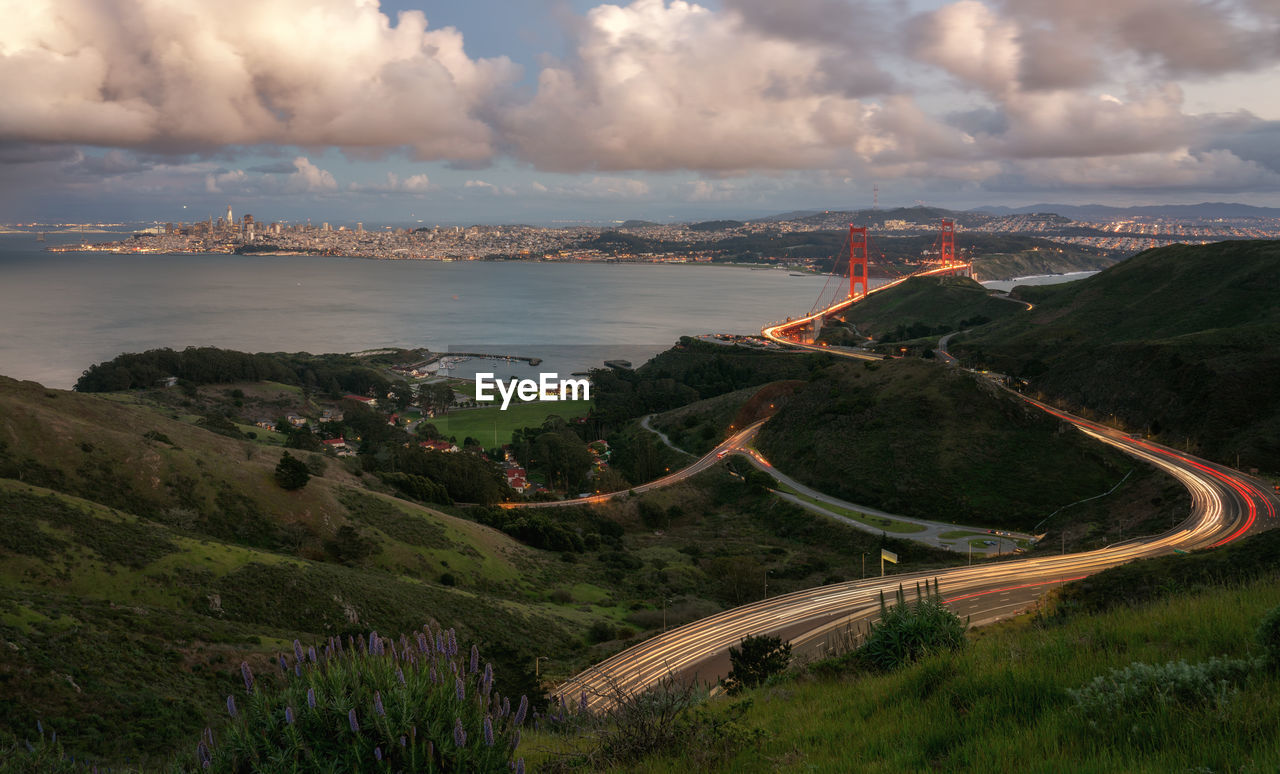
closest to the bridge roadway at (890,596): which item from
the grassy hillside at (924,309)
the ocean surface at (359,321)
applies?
the grassy hillside at (924,309)

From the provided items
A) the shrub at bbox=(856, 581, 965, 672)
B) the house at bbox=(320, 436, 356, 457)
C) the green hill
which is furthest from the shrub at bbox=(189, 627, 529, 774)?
the house at bbox=(320, 436, 356, 457)

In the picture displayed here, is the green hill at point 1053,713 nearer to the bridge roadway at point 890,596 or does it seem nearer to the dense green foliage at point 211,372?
the bridge roadway at point 890,596

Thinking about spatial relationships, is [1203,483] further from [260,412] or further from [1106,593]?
[260,412]

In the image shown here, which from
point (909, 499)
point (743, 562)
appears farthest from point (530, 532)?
point (909, 499)

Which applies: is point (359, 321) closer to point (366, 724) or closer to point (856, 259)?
point (856, 259)

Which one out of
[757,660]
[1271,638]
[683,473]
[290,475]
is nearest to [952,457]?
[683,473]
